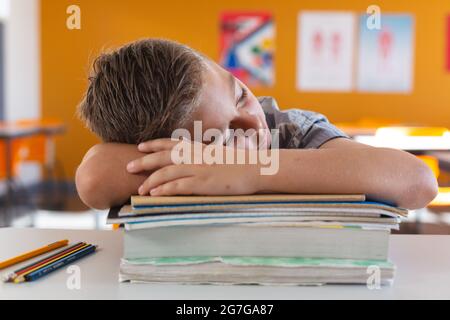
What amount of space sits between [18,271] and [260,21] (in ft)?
18.7

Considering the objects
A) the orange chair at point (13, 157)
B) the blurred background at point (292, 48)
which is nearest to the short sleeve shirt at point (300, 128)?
the orange chair at point (13, 157)

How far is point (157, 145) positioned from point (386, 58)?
5758 mm

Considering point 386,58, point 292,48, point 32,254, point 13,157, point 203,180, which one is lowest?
point 13,157

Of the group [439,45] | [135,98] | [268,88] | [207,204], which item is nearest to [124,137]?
[135,98]

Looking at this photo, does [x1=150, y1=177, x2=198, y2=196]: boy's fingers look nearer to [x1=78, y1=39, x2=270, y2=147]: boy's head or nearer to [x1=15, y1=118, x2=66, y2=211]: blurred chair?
[x1=78, y1=39, x2=270, y2=147]: boy's head

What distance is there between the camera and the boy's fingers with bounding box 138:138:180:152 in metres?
0.64

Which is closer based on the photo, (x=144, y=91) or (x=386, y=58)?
(x=144, y=91)

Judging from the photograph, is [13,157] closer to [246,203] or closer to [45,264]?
[45,264]

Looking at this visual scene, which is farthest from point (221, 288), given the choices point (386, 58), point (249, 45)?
point (386, 58)

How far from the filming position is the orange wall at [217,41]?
236 inches

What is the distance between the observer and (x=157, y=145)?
644 mm

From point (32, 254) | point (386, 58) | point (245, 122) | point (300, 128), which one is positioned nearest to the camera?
point (32, 254)

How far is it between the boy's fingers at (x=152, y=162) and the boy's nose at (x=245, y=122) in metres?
0.17

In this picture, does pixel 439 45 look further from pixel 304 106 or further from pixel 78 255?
pixel 78 255
